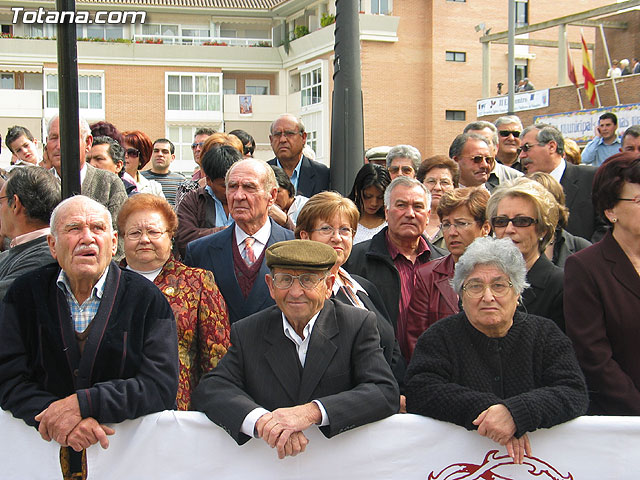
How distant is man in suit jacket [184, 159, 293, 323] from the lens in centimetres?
437

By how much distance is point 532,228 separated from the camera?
4195mm

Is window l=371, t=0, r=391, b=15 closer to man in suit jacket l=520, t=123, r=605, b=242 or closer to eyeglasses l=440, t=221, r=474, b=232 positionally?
man in suit jacket l=520, t=123, r=605, b=242

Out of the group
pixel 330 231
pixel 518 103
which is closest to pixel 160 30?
pixel 518 103

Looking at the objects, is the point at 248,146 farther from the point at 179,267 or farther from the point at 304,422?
the point at 304,422

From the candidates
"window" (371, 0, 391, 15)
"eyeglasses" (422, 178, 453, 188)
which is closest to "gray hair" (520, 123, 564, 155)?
"eyeglasses" (422, 178, 453, 188)

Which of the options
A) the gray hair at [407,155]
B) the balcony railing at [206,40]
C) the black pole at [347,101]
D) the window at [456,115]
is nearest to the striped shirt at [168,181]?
the gray hair at [407,155]

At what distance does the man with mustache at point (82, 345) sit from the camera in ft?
10.6

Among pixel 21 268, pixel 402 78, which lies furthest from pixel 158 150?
pixel 402 78

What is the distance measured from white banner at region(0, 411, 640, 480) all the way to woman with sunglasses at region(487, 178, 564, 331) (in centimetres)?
84

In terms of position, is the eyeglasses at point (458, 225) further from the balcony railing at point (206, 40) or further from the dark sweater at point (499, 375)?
the balcony railing at point (206, 40)

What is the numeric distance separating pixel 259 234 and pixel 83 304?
1.41 metres

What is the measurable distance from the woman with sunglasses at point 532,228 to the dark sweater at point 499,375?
19.6 inches

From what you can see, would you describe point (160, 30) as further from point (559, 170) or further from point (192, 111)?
point (559, 170)

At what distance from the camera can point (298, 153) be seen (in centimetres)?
682
